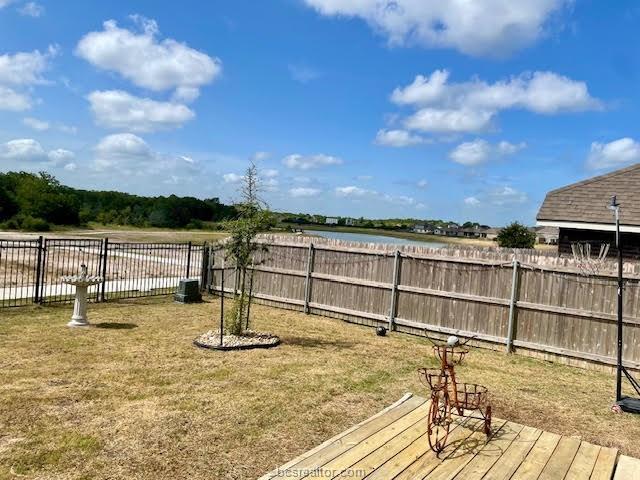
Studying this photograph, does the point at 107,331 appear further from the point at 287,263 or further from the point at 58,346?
the point at 287,263

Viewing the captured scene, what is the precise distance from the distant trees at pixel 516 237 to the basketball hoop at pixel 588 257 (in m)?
16.8

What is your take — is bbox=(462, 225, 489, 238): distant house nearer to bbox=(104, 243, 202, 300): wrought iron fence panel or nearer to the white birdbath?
bbox=(104, 243, 202, 300): wrought iron fence panel

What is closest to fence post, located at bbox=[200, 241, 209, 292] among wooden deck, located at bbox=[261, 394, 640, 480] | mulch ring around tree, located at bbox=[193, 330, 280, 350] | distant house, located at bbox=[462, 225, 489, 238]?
mulch ring around tree, located at bbox=[193, 330, 280, 350]

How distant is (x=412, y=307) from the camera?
1153cm

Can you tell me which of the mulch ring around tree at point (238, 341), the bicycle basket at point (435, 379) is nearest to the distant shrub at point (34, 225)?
the mulch ring around tree at point (238, 341)

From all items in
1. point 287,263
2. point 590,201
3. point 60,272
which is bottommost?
point 60,272

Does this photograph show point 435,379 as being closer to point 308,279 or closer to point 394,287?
point 394,287

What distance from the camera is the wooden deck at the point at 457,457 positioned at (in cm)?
386

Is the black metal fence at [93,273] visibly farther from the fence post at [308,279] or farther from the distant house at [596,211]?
the distant house at [596,211]

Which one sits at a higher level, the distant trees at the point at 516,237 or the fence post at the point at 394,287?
the distant trees at the point at 516,237

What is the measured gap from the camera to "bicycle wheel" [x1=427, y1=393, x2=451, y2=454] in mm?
4285

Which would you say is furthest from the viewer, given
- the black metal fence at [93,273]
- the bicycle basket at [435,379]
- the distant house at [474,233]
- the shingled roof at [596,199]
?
the distant house at [474,233]

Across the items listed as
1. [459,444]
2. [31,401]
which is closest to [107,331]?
[31,401]

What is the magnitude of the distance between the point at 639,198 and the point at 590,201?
987 mm
